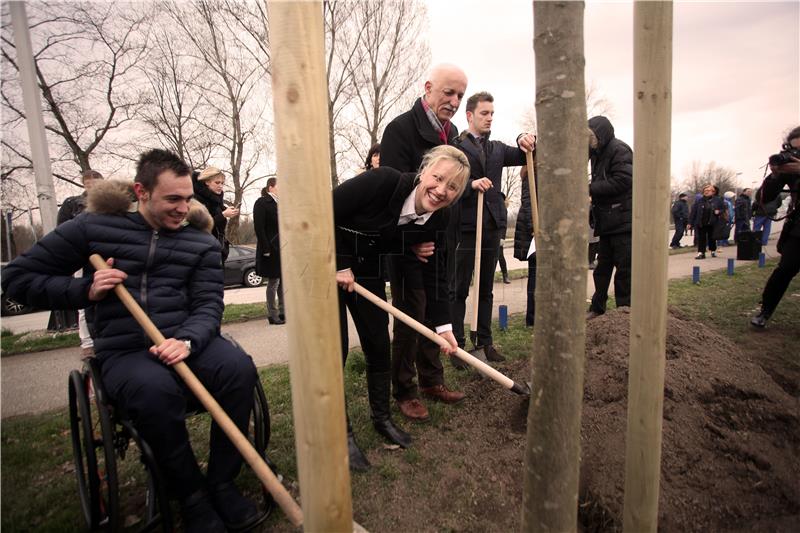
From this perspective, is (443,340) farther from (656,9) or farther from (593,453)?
(656,9)

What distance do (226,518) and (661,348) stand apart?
6.62 feet

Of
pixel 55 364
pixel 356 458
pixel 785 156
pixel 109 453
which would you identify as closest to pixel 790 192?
pixel 785 156

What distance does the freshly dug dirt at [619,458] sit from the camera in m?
2.04

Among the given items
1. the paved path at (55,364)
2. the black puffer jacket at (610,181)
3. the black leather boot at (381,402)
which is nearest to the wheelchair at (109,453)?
the black leather boot at (381,402)

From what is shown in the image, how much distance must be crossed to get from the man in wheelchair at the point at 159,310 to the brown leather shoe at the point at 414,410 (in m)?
1.26

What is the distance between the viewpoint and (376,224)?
2.60m

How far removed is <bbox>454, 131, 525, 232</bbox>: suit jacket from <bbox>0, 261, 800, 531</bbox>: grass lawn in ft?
4.42

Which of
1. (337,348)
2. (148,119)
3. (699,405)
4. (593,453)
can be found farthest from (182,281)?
(148,119)

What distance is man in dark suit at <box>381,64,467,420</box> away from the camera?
3027 millimetres

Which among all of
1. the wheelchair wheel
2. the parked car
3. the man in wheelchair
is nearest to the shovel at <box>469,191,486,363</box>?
the man in wheelchair

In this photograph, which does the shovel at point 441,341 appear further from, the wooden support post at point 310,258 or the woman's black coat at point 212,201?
the woman's black coat at point 212,201

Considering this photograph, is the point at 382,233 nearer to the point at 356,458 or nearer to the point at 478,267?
the point at 356,458

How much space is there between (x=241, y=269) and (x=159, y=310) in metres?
11.6

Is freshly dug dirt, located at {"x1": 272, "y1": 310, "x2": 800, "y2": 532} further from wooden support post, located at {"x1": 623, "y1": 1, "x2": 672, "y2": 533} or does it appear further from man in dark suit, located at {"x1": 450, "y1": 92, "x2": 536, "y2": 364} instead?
man in dark suit, located at {"x1": 450, "y1": 92, "x2": 536, "y2": 364}
